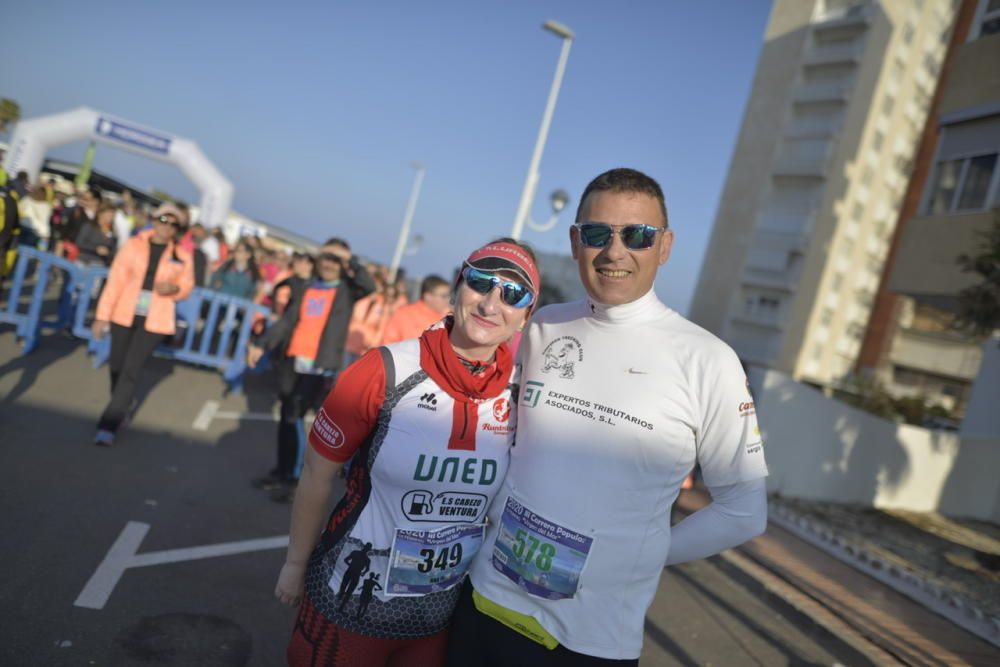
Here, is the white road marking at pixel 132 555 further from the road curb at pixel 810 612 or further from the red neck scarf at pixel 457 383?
the road curb at pixel 810 612

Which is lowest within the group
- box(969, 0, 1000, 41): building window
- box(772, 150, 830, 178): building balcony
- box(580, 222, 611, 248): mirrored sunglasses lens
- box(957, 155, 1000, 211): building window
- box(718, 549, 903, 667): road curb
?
box(718, 549, 903, 667): road curb

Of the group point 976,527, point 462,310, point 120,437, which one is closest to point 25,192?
point 120,437

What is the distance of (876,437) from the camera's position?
999cm

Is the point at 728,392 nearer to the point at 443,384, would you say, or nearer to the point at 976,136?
the point at 443,384

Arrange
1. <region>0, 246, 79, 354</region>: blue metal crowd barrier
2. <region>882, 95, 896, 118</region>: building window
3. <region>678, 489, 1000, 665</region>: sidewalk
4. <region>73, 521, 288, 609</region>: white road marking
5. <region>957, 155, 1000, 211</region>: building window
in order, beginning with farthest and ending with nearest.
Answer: <region>882, 95, 896, 118</region>: building window
<region>957, 155, 1000, 211</region>: building window
<region>0, 246, 79, 354</region>: blue metal crowd barrier
<region>678, 489, 1000, 665</region>: sidewalk
<region>73, 521, 288, 609</region>: white road marking

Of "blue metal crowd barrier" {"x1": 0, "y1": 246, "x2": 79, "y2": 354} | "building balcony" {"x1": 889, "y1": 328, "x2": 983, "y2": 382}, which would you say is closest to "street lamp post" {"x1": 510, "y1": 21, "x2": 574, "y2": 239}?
"blue metal crowd barrier" {"x1": 0, "y1": 246, "x2": 79, "y2": 354}

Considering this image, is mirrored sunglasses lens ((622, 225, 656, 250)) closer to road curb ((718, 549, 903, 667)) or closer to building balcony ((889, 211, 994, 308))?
road curb ((718, 549, 903, 667))

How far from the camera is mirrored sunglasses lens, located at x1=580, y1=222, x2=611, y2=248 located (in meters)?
2.01

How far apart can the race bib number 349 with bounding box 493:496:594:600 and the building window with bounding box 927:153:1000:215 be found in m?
13.4

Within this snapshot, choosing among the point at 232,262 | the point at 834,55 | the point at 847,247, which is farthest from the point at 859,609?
the point at 834,55

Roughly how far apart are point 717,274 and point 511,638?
3536 centimetres

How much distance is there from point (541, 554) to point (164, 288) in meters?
5.00

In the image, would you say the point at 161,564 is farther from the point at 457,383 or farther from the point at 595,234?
the point at 595,234

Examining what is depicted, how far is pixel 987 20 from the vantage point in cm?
1315
